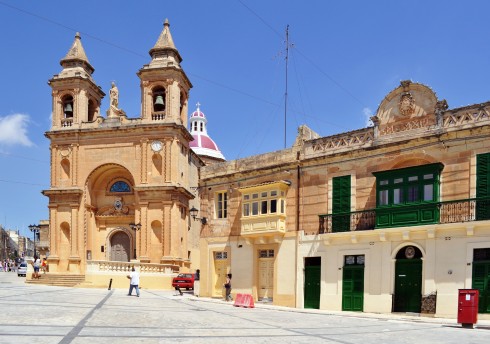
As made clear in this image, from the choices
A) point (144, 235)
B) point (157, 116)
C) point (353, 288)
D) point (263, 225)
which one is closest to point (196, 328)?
point (353, 288)

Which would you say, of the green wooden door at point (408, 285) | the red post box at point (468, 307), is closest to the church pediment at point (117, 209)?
the green wooden door at point (408, 285)

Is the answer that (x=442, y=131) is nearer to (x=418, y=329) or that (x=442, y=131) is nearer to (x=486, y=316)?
(x=486, y=316)

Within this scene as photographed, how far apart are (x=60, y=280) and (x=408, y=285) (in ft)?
85.7

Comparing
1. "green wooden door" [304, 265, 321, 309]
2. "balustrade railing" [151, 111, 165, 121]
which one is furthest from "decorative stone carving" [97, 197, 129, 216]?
"green wooden door" [304, 265, 321, 309]

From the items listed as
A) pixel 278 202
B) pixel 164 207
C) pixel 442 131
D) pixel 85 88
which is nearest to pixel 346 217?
pixel 278 202

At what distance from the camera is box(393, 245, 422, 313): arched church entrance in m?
20.8

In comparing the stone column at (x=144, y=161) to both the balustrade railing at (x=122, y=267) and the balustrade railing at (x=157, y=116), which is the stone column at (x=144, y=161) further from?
the balustrade railing at (x=122, y=267)

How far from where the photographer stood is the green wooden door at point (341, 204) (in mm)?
23234

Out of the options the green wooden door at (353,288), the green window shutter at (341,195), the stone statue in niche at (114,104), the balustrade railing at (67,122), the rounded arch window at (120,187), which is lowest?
the green wooden door at (353,288)

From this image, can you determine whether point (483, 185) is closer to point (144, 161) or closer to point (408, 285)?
point (408, 285)

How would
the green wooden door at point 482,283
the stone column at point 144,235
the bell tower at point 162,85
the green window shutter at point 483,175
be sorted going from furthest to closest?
the bell tower at point 162,85 < the stone column at point 144,235 < the green window shutter at point 483,175 < the green wooden door at point 482,283

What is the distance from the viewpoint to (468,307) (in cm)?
1620

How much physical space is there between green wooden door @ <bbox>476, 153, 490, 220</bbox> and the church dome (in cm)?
5261

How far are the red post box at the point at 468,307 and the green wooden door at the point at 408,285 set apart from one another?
422cm
